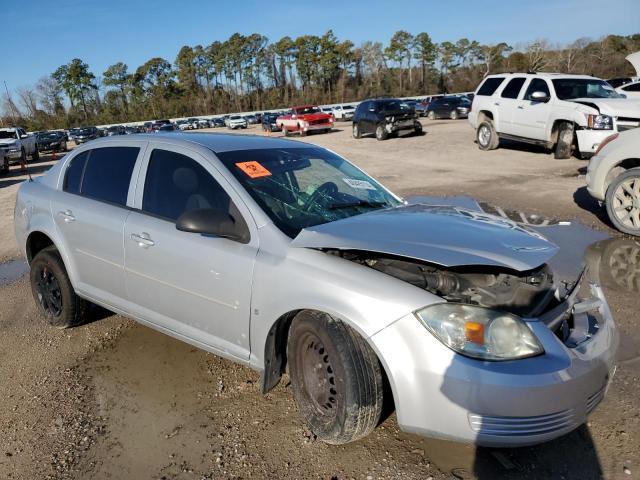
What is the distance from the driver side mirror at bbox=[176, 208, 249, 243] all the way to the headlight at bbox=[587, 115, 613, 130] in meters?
10.9

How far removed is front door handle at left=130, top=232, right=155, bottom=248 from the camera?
3.45m

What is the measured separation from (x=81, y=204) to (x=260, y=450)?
2471 mm

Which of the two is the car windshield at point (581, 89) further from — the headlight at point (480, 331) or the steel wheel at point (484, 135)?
the headlight at point (480, 331)

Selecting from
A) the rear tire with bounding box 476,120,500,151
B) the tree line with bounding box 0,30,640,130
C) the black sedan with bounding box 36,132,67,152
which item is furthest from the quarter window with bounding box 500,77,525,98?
the tree line with bounding box 0,30,640,130

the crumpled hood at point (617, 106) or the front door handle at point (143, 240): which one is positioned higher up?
the front door handle at point (143, 240)

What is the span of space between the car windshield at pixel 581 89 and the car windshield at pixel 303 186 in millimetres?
11044

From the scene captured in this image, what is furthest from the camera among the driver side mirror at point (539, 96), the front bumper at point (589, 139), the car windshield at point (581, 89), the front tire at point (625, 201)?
the car windshield at point (581, 89)

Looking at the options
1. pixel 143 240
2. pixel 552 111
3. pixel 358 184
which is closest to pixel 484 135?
pixel 552 111

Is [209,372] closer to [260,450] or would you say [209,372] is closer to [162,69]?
[260,450]

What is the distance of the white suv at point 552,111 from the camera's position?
11.4 metres

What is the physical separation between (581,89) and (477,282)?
12546mm

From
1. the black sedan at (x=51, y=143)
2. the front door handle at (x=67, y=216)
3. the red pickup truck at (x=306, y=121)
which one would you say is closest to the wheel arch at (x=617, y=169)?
the front door handle at (x=67, y=216)

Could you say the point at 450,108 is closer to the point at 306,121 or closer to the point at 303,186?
the point at 306,121

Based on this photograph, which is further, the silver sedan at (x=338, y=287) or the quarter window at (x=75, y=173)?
the quarter window at (x=75, y=173)
